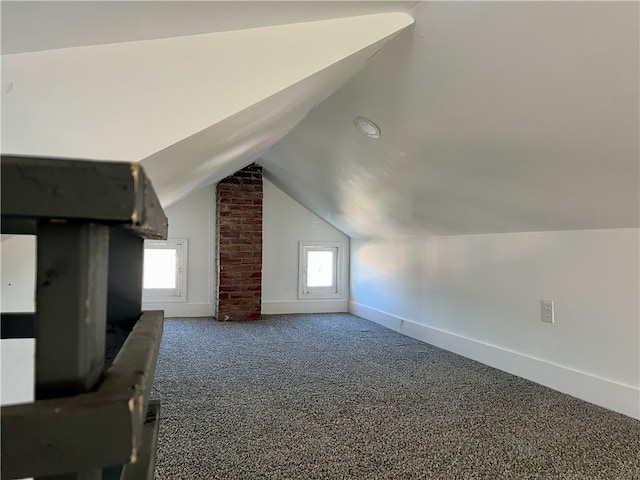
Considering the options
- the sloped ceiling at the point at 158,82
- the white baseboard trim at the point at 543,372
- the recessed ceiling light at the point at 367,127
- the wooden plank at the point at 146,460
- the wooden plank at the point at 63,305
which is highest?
the recessed ceiling light at the point at 367,127

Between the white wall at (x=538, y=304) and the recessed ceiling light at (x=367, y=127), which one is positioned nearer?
the white wall at (x=538, y=304)

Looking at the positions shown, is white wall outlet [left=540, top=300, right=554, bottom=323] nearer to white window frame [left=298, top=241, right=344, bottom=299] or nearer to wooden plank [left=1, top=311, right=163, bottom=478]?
wooden plank [left=1, top=311, right=163, bottom=478]

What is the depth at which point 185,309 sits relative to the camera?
17.2 feet

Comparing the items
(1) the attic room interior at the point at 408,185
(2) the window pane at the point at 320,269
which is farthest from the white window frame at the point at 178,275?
(2) the window pane at the point at 320,269

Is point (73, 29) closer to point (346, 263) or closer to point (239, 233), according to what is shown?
point (239, 233)

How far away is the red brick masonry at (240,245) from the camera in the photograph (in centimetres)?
507

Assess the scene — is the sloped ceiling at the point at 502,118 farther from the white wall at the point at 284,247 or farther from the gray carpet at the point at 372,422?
the white wall at the point at 284,247

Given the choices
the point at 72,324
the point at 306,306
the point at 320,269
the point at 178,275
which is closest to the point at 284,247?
the point at 320,269

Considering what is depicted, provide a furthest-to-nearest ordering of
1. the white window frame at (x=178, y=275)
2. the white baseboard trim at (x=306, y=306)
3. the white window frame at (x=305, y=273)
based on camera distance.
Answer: the white window frame at (x=305, y=273) → the white baseboard trim at (x=306, y=306) → the white window frame at (x=178, y=275)

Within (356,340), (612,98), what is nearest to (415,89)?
(612,98)

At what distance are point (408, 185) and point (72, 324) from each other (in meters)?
2.96

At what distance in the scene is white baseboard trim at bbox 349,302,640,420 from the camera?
221cm

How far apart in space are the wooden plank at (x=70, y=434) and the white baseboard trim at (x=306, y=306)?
208 inches

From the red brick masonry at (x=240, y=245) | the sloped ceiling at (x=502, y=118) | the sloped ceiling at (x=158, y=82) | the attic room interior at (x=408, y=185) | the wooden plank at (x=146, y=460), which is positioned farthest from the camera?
the red brick masonry at (x=240, y=245)
